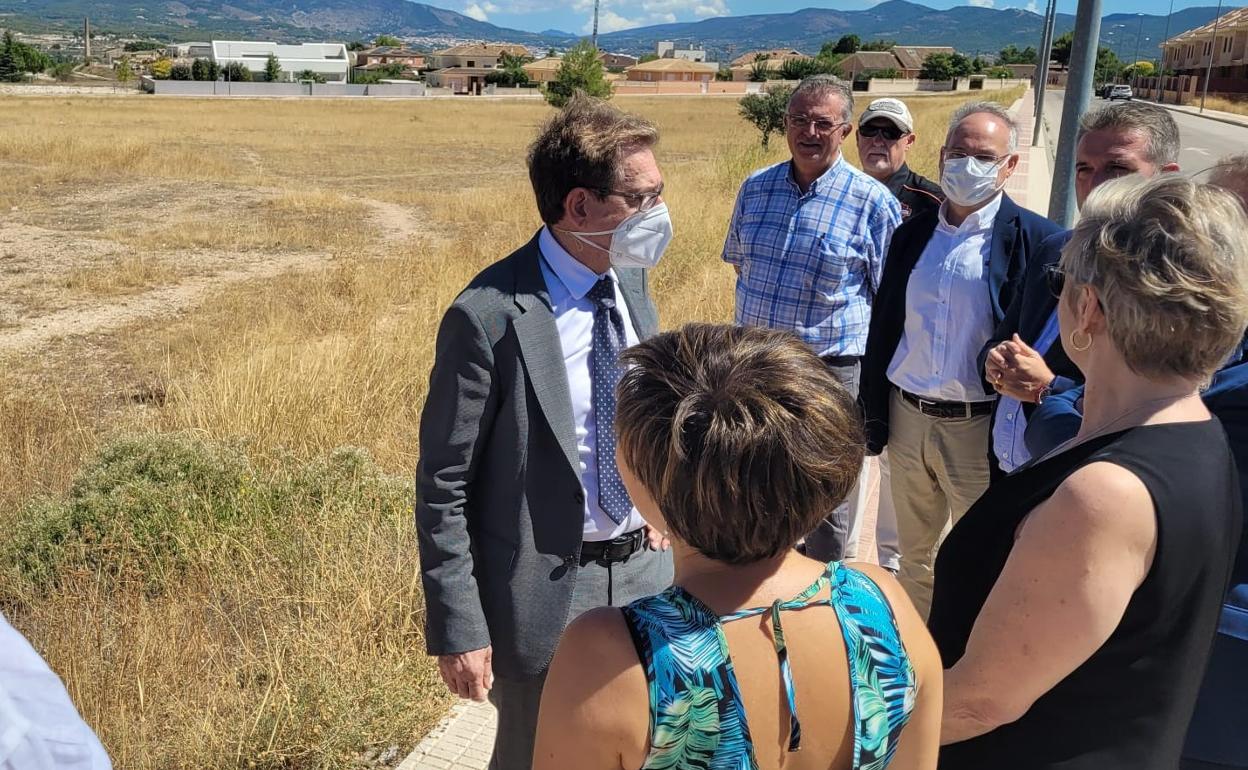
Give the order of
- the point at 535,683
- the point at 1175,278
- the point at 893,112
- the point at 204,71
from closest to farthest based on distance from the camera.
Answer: the point at 1175,278
the point at 535,683
the point at 893,112
the point at 204,71

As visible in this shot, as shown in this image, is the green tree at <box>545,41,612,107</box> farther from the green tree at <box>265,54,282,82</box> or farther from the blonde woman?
the green tree at <box>265,54,282,82</box>

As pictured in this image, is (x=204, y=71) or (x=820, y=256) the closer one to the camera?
(x=820, y=256)

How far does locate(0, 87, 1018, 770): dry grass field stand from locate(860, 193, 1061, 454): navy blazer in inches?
74.1

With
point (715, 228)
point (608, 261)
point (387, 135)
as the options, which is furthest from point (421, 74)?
point (608, 261)

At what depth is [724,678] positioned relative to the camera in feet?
3.98

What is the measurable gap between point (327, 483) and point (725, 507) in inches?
141

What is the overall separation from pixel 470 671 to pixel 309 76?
11326 cm

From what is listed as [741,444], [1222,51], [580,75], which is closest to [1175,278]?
[741,444]

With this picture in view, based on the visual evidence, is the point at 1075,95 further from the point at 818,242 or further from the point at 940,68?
the point at 940,68

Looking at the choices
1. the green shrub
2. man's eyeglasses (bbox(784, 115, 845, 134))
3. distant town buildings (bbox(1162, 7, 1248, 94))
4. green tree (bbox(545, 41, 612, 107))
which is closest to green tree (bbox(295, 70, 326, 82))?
green tree (bbox(545, 41, 612, 107))

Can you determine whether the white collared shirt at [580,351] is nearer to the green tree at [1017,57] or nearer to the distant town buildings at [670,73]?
the distant town buildings at [670,73]

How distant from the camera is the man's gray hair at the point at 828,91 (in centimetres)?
429

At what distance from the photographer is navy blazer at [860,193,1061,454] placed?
3332mm

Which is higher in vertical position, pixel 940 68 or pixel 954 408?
pixel 940 68
